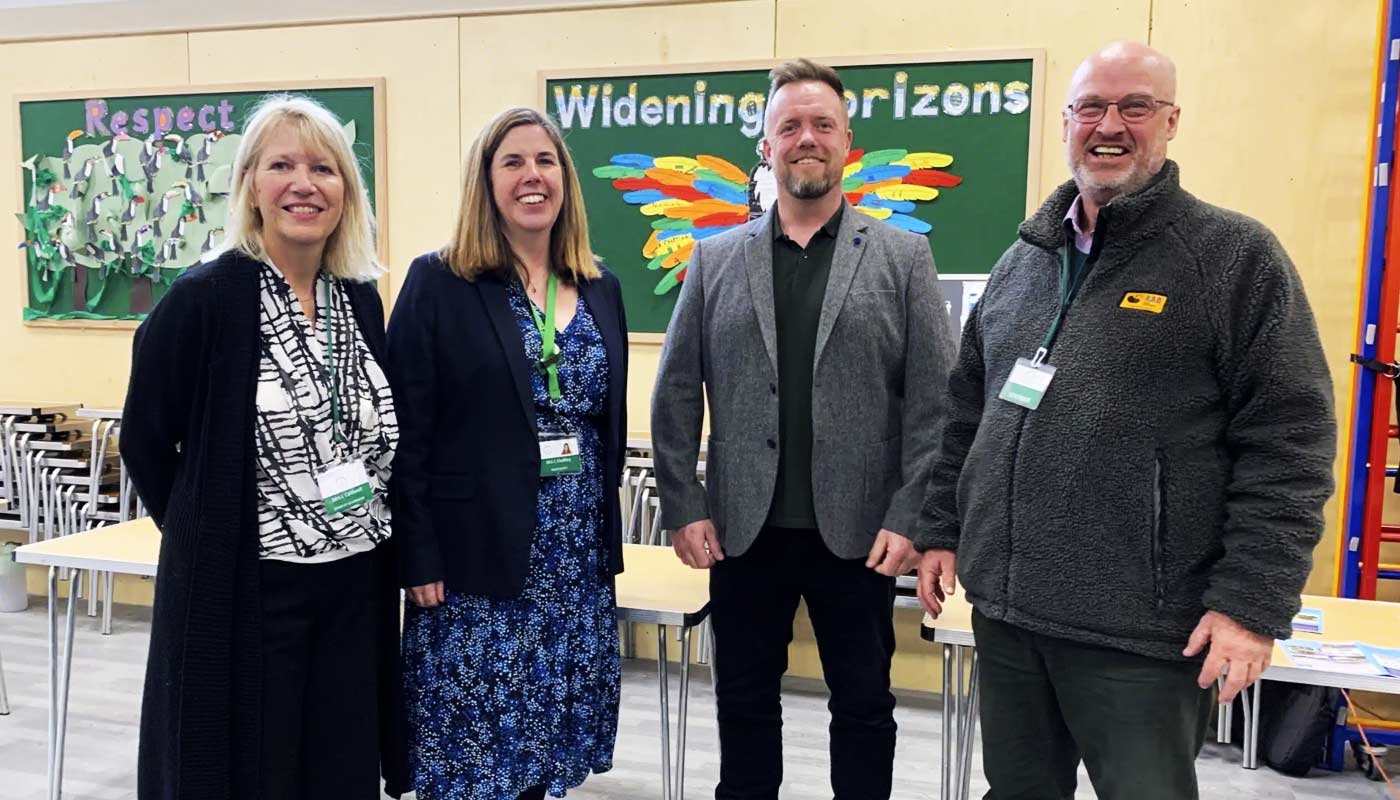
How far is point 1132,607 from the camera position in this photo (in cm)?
138

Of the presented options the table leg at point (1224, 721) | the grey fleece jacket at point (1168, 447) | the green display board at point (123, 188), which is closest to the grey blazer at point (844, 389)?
the grey fleece jacket at point (1168, 447)

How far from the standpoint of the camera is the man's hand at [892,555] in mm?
1784

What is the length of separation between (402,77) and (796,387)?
9.03 ft

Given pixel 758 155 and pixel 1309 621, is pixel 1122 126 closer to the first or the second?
pixel 1309 621

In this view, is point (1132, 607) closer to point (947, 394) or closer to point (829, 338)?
point (947, 394)

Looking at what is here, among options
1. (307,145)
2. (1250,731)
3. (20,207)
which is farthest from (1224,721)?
(20,207)

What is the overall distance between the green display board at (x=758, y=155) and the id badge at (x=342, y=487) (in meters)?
1.98

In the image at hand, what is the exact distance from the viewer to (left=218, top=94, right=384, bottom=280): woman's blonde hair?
1.65m

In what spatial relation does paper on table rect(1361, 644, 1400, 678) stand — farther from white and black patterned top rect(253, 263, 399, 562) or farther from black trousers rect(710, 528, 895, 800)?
white and black patterned top rect(253, 263, 399, 562)

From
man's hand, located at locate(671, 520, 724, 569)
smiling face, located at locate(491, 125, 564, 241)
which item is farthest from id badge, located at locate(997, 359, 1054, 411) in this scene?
smiling face, located at locate(491, 125, 564, 241)

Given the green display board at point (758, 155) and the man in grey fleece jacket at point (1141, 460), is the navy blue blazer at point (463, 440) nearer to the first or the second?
the man in grey fleece jacket at point (1141, 460)

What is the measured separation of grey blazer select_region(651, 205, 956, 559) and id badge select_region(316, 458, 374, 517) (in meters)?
0.60

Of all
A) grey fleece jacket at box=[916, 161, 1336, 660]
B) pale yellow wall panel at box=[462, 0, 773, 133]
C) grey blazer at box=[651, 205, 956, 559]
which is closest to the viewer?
grey fleece jacket at box=[916, 161, 1336, 660]

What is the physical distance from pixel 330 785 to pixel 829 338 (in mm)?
1221
